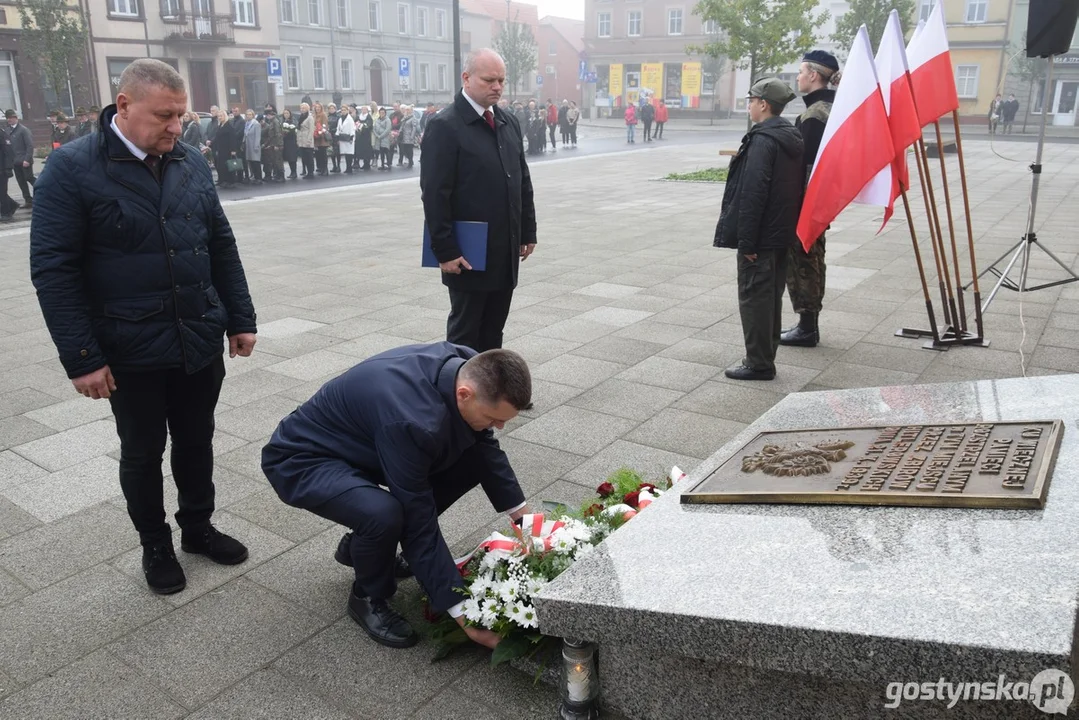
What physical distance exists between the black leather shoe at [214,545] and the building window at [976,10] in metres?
51.4

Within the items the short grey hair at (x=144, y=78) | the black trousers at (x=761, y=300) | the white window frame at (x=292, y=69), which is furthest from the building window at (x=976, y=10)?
the short grey hair at (x=144, y=78)

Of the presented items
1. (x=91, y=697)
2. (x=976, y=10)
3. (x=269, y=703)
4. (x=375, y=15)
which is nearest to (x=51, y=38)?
(x=375, y=15)

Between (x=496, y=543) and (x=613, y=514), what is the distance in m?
0.46

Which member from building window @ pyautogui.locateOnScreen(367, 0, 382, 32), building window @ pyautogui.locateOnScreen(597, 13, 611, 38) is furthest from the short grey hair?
building window @ pyautogui.locateOnScreen(597, 13, 611, 38)

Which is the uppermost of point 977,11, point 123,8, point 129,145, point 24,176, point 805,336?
point 977,11

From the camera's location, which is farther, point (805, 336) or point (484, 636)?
point (805, 336)

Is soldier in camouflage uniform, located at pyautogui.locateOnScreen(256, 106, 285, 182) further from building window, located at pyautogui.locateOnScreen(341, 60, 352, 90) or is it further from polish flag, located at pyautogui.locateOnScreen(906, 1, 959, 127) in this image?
building window, located at pyautogui.locateOnScreen(341, 60, 352, 90)

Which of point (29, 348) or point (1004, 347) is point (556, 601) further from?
point (29, 348)

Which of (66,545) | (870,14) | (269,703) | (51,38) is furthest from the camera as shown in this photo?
(870,14)

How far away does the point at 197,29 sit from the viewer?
38156 mm

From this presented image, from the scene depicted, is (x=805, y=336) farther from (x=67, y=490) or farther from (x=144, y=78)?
(x=144, y=78)

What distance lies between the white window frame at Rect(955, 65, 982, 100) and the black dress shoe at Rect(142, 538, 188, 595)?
49.9 meters

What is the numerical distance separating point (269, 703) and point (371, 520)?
0.61 m

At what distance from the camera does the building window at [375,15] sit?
166 feet
